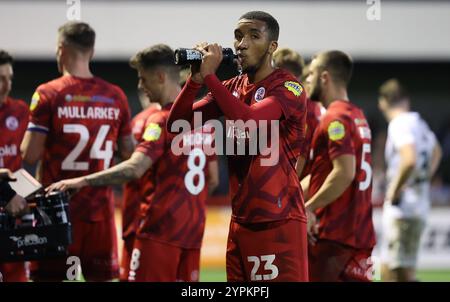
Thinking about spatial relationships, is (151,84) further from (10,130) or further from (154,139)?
(10,130)

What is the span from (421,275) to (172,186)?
7267mm

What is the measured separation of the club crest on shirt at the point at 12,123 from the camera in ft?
23.7

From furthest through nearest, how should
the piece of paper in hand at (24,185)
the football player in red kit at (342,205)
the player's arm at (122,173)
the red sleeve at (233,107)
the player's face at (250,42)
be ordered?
the football player in red kit at (342,205)
the player's arm at (122,173)
the piece of paper in hand at (24,185)
the player's face at (250,42)
the red sleeve at (233,107)

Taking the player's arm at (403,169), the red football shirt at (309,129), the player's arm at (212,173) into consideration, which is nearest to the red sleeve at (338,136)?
the red football shirt at (309,129)

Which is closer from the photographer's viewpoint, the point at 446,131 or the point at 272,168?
the point at 272,168

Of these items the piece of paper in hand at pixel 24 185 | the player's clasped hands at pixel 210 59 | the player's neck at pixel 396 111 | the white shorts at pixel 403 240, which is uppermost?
the player's neck at pixel 396 111

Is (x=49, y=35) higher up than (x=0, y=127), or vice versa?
(x=49, y=35)

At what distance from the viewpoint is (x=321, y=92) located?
7363 mm

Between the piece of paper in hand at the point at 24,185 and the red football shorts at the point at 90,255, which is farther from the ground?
the piece of paper in hand at the point at 24,185

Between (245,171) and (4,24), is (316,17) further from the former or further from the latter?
(245,171)

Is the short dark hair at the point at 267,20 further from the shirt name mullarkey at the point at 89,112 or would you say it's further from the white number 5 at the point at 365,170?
the shirt name mullarkey at the point at 89,112
